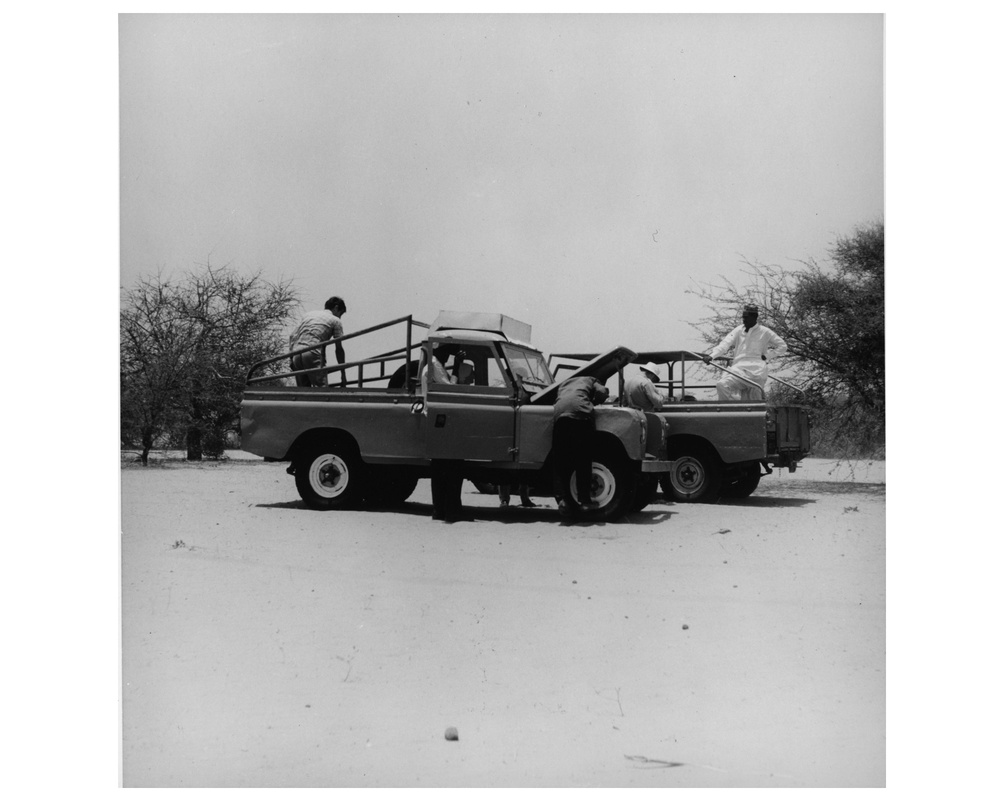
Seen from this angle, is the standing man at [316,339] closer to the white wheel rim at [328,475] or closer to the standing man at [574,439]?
the white wheel rim at [328,475]

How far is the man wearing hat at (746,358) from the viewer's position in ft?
32.5

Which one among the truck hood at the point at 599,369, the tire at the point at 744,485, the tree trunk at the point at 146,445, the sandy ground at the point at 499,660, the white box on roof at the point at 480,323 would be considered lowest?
the sandy ground at the point at 499,660

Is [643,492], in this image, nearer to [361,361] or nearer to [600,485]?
[600,485]

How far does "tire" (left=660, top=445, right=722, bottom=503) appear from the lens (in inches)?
393

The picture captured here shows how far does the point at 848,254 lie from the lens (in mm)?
7996

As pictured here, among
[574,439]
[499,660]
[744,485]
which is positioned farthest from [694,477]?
[499,660]

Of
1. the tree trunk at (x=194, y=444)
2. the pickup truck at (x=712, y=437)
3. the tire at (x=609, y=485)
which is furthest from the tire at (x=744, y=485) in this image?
the tree trunk at (x=194, y=444)

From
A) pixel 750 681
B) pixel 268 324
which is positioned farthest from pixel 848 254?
pixel 268 324

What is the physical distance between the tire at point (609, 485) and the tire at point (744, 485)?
2829 mm

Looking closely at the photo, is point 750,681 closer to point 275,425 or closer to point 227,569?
point 227,569

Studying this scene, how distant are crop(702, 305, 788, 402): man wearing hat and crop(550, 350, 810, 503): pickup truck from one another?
0.19 metres

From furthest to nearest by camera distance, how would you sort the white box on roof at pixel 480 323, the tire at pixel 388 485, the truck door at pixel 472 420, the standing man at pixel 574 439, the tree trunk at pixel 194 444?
the tree trunk at pixel 194 444
the tire at pixel 388 485
the truck door at pixel 472 420
the standing man at pixel 574 439
the white box on roof at pixel 480 323

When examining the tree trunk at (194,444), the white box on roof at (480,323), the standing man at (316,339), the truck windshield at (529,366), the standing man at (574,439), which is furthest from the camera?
the tree trunk at (194,444)

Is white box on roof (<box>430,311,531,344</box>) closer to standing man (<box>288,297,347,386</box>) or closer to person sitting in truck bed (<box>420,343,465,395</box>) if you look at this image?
person sitting in truck bed (<box>420,343,465,395</box>)
